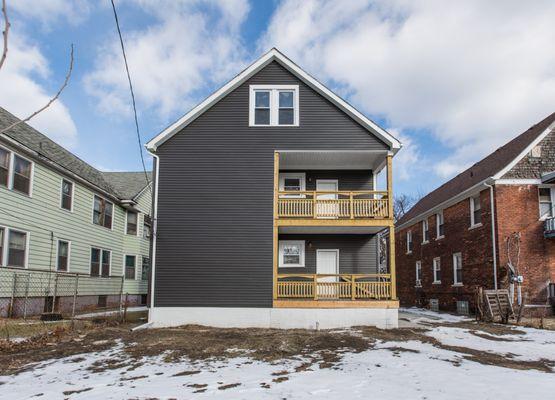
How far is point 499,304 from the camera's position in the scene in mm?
16203

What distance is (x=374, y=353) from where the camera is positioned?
9703 mm

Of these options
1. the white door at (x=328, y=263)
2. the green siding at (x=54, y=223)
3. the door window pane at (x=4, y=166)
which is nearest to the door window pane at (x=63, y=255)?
the green siding at (x=54, y=223)

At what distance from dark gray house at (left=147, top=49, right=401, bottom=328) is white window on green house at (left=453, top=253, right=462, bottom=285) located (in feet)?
22.1

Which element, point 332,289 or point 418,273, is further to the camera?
point 418,273

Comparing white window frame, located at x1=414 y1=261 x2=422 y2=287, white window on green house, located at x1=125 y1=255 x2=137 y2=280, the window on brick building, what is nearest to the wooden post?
the window on brick building

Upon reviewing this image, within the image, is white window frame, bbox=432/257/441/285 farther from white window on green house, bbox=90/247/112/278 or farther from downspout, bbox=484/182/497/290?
white window on green house, bbox=90/247/112/278

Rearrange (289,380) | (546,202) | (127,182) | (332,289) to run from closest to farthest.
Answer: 1. (289,380)
2. (332,289)
3. (546,202)
4. (127,182)

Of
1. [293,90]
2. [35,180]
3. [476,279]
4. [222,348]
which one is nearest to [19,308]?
[35,180]

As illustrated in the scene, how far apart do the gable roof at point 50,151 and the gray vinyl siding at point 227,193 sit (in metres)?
5.28

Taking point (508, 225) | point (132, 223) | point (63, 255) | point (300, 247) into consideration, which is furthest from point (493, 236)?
point (132, 223)

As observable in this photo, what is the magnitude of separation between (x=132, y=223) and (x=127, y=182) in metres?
3.03

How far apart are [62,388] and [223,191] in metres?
9.39

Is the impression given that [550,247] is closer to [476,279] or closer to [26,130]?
[476,279]

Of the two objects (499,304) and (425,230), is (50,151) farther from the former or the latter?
(425,230)
